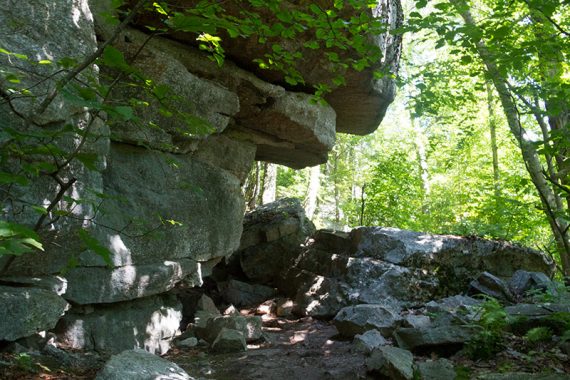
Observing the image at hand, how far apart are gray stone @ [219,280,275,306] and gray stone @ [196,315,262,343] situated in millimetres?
3088

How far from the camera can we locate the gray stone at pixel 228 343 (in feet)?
23.3

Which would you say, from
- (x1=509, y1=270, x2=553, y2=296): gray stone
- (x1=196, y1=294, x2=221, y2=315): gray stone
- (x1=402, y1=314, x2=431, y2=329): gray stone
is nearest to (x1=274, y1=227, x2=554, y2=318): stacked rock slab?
(x1=509, y1=270, x2=553, y2=296): gray stone

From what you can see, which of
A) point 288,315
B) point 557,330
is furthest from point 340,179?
point 557,330

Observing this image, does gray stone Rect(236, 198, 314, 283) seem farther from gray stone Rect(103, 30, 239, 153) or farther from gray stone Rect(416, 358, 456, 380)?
gray stone Rect(416, 358, 456, 380)

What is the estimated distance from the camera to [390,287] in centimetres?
962

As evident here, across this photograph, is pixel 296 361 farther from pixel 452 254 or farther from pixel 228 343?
pixel 452 254

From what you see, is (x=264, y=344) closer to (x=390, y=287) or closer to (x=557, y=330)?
(x=390, y=287)

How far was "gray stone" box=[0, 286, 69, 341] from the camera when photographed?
4699 mm

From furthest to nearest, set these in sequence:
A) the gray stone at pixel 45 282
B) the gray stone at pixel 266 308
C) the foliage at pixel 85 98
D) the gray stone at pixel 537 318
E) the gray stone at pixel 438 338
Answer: the gray stone at pixel 266 308, the gray stone at pixel 438 338, the gray stone at pixel 537 318, the gray stone at pixel 45 282, the foliage at pixel 85 98

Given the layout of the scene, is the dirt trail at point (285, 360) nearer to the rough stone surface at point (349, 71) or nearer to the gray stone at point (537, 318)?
the gray stone at point (537, 318)

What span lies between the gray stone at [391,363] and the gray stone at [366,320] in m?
1.68

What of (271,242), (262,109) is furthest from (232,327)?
(271,242)

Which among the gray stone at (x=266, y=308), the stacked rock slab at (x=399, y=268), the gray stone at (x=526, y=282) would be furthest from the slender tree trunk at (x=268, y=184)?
the gray stone at (x=526, y=282)

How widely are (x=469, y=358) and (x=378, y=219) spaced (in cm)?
1133
